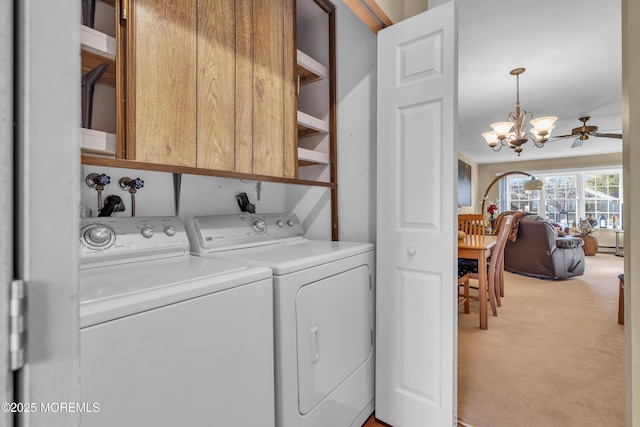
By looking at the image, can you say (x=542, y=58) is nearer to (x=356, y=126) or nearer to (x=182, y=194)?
(x=356, y=126)

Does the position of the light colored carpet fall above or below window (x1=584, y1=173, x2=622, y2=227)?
below

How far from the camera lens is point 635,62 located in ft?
2.80

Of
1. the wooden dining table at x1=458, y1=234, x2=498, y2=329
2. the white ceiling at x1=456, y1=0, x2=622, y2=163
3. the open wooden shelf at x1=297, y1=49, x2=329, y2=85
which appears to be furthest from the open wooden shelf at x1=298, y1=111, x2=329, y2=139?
the wooden dining table at x1=458, y1=234, x2=498, y2=329

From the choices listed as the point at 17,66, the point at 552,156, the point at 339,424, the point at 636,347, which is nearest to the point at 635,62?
the point at 636,347

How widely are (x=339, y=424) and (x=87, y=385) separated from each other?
1147 millimetres

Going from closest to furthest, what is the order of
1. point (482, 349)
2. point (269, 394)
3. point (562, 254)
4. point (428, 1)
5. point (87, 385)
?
1. point (87, 385)
2. point (269, 394)
3. point (428, 1)
4. point (482, 349)
5. point (562, 254)

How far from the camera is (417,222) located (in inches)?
60.8

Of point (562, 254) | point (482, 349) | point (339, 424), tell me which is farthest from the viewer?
point (562, 254)

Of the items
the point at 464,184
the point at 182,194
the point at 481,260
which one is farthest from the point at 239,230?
the point at 464,184

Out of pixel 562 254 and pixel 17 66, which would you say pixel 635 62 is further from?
pixel 562 254

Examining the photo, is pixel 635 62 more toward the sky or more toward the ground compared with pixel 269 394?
more toward the sky

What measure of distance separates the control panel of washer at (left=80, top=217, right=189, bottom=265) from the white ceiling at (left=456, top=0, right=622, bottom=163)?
2.29 metres

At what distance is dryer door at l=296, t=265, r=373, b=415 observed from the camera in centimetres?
125

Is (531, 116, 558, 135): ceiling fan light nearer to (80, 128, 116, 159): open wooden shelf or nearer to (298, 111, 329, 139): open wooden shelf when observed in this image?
(298, 111, 329, 139): open wooden shelf
